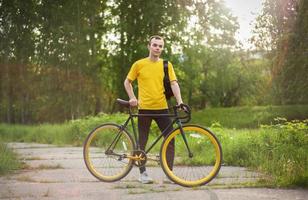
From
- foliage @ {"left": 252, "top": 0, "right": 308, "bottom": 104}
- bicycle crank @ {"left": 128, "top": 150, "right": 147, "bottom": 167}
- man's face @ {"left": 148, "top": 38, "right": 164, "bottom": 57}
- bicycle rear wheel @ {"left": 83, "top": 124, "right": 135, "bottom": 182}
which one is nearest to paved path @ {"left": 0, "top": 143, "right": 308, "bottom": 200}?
bicycle rear wheel @ {"left": 83, "top": 124, "right": 135, "bottom": 182}

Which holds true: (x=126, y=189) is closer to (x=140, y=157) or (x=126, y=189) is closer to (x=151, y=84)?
(x=140, y=157)

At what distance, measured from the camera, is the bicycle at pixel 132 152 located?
7.18 metres

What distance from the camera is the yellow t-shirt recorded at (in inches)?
293

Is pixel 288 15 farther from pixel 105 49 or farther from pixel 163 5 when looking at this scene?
pixel 105 49

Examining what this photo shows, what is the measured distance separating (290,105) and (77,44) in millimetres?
12963

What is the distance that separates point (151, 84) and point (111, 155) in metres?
1.15

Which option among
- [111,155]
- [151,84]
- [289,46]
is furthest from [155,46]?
[289,46]

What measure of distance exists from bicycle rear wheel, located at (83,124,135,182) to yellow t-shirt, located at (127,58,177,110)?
53cm

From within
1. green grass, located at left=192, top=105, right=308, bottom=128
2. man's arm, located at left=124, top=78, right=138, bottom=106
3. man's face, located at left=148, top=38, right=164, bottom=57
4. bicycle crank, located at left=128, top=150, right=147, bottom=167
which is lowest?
green grass, located at left=192, top=105, right=308, bottom=128

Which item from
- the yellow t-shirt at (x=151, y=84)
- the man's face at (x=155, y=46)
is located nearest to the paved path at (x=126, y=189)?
the yellow t-shirt at (x=151, y=84)

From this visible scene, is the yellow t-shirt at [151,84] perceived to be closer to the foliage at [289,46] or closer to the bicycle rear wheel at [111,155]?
the bicycle rear wheel at [111,155]

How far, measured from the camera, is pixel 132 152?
7547 mm

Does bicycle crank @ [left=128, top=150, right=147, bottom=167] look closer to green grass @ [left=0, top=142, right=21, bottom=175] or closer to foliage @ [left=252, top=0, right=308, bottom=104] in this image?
green grass @ [left=0, top=142, right=21, bottom=175]

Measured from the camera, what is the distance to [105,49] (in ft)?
123
